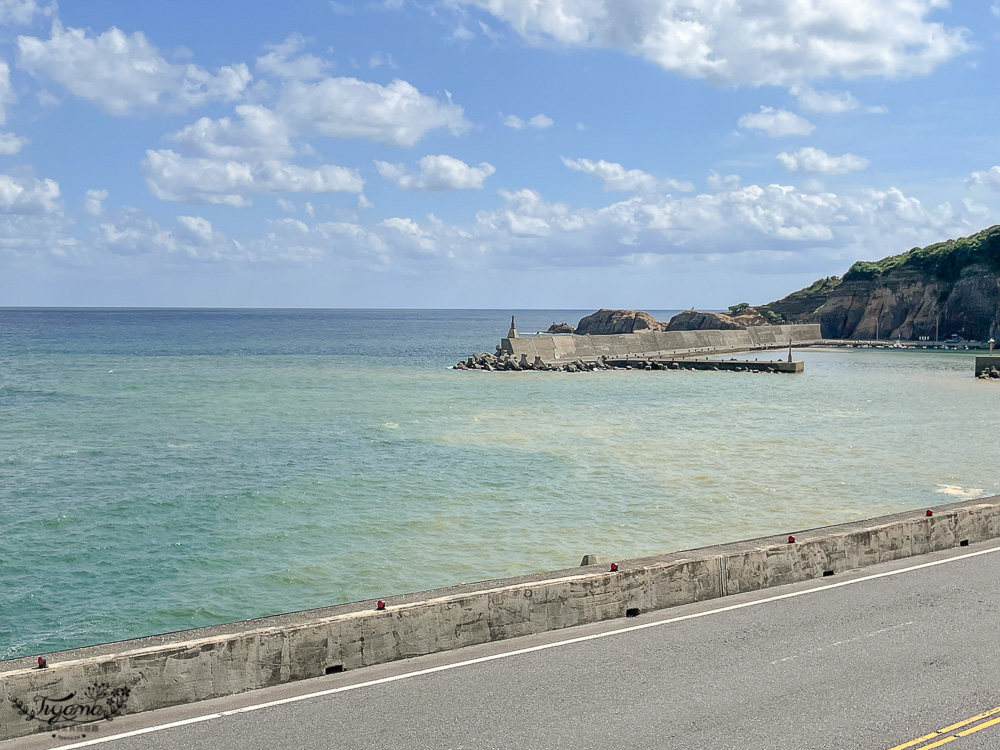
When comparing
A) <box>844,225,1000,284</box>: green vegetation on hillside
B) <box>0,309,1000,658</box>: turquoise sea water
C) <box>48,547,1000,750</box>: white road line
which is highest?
<box>844,225,1000,284</box>: green vegetation on hillside

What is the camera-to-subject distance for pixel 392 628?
10.2 metres

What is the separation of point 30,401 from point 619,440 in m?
37.7

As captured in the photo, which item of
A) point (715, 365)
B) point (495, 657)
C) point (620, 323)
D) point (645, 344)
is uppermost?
point (620, 323)

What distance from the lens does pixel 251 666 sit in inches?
370

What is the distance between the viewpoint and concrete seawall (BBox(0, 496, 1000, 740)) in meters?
8.57

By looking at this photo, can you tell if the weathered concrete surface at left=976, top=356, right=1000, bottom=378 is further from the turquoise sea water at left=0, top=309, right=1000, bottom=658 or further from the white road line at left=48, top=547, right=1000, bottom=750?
the white road line at left=48, top=547, right=1000, bottom=750

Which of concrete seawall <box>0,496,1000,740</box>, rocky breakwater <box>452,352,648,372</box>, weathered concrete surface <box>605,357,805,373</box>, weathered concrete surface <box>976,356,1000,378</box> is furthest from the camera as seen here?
weathered concrete surface <box>605,357,805,373</box>

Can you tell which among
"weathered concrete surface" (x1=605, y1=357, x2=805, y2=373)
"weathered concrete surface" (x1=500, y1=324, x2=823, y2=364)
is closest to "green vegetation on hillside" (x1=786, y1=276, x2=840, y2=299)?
"weathered concrete surface" (x1=500, y1=324, x2=823, y2=364)

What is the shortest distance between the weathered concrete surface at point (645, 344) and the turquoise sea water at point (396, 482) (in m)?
20.2

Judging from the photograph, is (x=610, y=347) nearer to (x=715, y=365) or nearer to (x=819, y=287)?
(x=715, y=365)

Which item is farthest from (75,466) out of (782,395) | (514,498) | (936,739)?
(782,395)

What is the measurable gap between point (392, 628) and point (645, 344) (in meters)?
83.0

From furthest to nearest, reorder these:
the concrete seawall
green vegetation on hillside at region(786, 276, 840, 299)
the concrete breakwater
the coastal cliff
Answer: green vegetation on hillside at region(786, 276, 840, 299) < the coastal cliff < the concrete breakwater < the concrete seawall

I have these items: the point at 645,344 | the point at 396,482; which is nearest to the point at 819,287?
the point at 645,344
